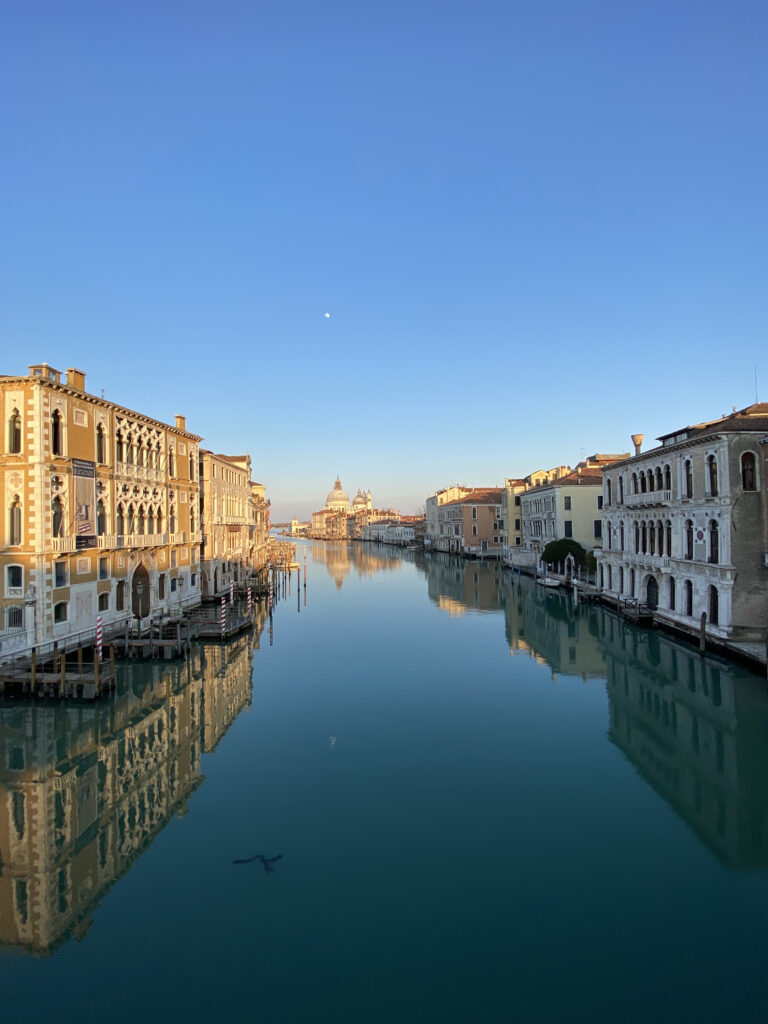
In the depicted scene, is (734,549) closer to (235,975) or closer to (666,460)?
(666,460)

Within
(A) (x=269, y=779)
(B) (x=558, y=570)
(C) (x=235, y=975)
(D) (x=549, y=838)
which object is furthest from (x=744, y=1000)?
(B) (x=558, y=570)

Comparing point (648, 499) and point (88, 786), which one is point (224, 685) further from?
point (648, 499)

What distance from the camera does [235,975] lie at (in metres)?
6.06

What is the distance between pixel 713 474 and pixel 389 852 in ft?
52.7

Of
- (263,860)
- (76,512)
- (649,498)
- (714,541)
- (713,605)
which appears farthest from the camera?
(649,498)

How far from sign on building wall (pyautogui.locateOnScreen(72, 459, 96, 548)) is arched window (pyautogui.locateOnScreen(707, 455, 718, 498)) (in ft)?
62.1

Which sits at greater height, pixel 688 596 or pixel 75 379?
pixel 75 379

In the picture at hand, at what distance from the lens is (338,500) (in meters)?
184

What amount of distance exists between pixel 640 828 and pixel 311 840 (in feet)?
15.5

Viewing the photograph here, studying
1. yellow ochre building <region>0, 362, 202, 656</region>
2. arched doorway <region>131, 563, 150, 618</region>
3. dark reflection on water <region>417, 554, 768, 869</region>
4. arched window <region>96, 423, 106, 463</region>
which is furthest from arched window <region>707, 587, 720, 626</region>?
arched window <region>96, 423, 106, 463</region>

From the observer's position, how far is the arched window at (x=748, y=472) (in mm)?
18172

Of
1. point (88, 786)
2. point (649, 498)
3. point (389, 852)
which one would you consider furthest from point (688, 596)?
point (88, 786)

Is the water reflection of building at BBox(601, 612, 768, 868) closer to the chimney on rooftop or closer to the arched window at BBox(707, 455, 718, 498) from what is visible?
the arched window at BBox(707, 455, 718, 498)

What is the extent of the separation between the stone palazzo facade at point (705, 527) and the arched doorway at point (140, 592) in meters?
19.2
